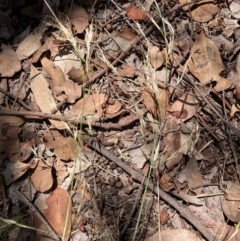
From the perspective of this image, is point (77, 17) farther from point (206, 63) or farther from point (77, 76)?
point (206, 63)

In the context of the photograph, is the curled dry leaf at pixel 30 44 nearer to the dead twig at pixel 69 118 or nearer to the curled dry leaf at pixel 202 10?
the dead twig at pixel 69 118

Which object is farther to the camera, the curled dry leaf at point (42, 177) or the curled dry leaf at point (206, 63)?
the curled dry leaf at point (206, 63)

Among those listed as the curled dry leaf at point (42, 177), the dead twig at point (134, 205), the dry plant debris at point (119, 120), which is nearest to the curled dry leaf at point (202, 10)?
the dry plant debris at point (119, 120)

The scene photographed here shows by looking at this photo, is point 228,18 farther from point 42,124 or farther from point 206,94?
point 42,124

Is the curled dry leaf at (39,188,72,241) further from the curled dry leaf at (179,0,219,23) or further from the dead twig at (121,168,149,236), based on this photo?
the curled dry leaf at (179,0,219,23)

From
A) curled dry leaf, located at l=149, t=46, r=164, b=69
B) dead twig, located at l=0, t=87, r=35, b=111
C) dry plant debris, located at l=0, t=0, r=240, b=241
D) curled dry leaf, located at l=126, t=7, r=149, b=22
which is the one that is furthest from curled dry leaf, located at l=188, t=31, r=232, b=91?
dead twig, located at l=0, t=87, r=35, b=111

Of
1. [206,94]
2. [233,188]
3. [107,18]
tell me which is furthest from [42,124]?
[233,188]

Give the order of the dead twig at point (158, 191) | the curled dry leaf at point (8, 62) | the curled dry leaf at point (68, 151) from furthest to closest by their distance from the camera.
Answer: the curled dry leaf at point (8, 62) → the curled dry leaf at point (68, 151) → the dead twig at point (158, 191)

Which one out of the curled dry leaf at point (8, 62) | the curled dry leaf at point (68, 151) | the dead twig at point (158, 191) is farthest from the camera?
the curled dry leaf at point (8, 62)
